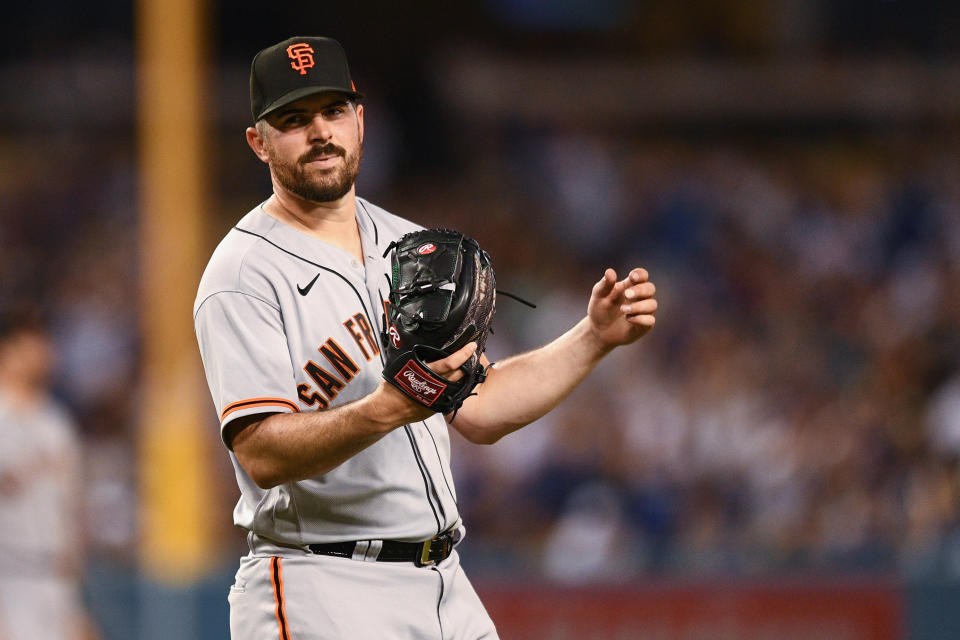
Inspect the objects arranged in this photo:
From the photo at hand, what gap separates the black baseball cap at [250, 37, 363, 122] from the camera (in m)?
2.96

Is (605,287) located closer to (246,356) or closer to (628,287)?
(628,287)

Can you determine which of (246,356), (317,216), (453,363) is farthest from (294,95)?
(453,363)

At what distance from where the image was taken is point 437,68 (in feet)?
40.5

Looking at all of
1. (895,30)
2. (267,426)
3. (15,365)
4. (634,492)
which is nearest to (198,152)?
(15,365)

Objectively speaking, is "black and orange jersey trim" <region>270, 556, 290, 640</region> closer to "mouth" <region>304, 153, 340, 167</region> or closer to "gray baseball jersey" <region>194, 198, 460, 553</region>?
"gray baseball jersey" <region>194, 198, 460, 553</region>

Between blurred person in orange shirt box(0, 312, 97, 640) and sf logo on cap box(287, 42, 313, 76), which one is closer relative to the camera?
sf logo on cap box(287, 42, 313, 76)

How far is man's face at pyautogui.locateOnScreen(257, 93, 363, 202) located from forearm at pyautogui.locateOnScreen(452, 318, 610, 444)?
61cm

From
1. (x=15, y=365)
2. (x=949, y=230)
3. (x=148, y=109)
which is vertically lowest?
(x=15, y=365)

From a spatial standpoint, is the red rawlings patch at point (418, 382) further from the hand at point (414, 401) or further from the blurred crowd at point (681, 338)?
the blurred crowd at point (681, 338)

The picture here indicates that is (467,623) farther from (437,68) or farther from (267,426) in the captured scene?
(437,68)

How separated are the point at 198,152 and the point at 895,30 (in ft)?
23.2

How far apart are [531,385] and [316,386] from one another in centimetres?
57

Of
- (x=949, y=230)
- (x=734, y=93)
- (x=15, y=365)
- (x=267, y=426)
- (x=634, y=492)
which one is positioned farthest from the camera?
(x=734, y=93)

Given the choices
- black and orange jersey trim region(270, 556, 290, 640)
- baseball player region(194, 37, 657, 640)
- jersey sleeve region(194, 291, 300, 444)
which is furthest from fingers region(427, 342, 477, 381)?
black and orange jersey trim region(270, 556, 290, 640)
